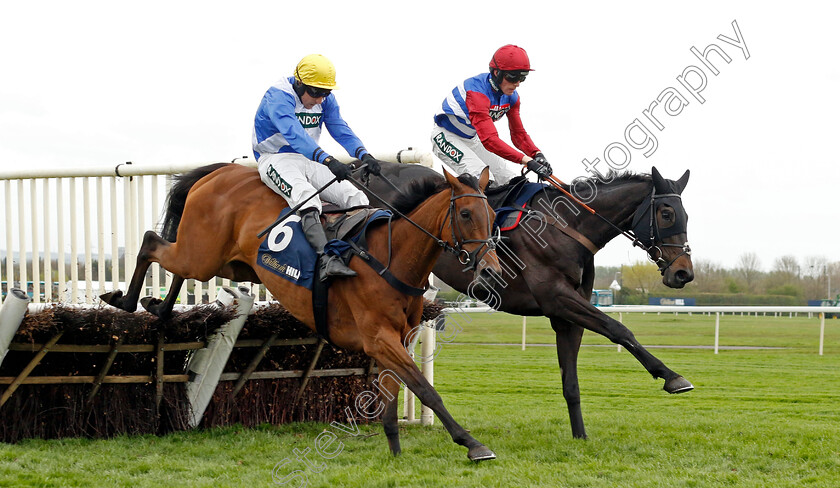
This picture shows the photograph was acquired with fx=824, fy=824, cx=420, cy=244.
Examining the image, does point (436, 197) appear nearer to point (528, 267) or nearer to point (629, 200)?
point (528, 267)

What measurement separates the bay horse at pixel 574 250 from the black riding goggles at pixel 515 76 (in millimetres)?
771

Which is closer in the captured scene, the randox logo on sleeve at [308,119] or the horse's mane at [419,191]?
the horse's mane at [419,191]

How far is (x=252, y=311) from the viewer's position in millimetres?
5211

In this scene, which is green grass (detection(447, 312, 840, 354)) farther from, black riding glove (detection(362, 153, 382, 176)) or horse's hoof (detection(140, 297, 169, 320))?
black riding glove (detection(362, 153, 382, 176))

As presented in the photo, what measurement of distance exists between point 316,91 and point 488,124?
4.06 feet

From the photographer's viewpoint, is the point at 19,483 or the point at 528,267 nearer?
the point at 19,483

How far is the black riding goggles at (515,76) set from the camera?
5457 mm

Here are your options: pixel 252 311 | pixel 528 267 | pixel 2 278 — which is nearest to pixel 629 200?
pixel 528 267

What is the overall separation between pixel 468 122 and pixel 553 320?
5.07 feet

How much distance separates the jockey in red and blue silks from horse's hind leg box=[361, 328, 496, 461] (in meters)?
1.77

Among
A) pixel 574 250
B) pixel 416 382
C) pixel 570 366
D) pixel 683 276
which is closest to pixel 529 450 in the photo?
pixel 570 366

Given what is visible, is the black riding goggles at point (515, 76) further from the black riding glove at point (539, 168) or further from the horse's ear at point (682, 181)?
the horse's ear at point (682, 181)

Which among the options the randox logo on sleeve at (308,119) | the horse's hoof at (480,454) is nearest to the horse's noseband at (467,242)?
the horse's hoof at (480,454)

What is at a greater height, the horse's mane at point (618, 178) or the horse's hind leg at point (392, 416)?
the horse's mane at point (618, 178)
